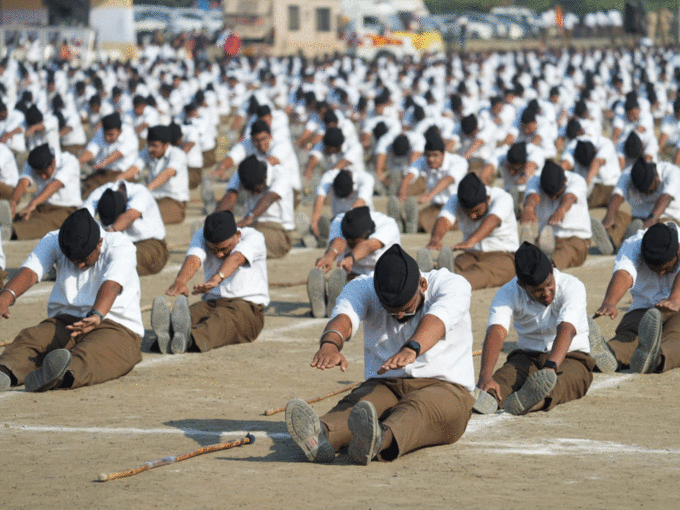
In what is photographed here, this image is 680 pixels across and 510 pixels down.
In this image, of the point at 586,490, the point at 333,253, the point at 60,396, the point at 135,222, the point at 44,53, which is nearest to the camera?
the point at 586,490

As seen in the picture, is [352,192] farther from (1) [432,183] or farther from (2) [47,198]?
(2) [47,198]

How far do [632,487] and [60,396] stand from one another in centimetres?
401

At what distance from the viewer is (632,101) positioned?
74.7 feet

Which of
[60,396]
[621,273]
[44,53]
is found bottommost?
[60,396]

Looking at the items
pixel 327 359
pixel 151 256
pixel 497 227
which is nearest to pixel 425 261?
pixel 497 227

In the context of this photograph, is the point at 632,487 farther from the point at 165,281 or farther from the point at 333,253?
the point at 165,281

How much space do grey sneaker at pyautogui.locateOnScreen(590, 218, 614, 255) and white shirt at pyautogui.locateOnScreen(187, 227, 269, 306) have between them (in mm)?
5284

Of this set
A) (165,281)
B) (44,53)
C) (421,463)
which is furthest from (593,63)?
(421,463)

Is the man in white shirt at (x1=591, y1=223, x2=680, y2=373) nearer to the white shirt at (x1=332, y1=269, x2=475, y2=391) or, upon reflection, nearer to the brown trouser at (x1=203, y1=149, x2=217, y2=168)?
the white shirt at (x1=332, y1=269, x2=475, y2=391)

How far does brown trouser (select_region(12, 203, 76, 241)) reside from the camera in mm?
Answer: 15953

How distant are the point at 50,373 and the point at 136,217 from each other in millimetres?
4507

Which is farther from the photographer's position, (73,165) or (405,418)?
(73,165)

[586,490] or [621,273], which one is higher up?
[621,273]

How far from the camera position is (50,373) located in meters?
8.46
